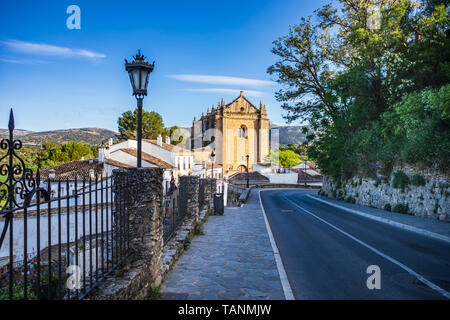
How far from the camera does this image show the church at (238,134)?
257 feet

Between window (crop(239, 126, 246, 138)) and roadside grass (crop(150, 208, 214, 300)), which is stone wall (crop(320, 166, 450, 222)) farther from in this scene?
window (crop(239, 126, 246, 138))

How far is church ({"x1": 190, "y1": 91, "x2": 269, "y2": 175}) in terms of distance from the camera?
78.2m

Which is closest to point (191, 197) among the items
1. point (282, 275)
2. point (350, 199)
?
point (282, 275)

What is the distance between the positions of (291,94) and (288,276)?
24.7m

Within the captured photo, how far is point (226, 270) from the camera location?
659 centimetres

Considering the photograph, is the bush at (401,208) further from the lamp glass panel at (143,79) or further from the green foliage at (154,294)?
the lamp glass panel at (143,79)

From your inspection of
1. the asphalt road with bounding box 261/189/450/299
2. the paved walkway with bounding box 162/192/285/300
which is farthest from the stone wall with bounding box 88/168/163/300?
the asphalt road with bounding box 261/189/450/299

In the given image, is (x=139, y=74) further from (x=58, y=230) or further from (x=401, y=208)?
(x=401, y=208)

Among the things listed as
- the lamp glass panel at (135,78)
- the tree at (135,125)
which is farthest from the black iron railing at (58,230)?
the tree at (135,125)

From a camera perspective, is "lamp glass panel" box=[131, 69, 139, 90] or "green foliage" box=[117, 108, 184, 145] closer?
"lamp glass panel" box=[131, 69, 139, 90]

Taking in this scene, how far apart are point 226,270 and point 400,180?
50.2ft

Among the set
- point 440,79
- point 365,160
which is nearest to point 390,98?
point 440,79

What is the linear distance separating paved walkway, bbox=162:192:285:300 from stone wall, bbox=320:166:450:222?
955 centimetres
